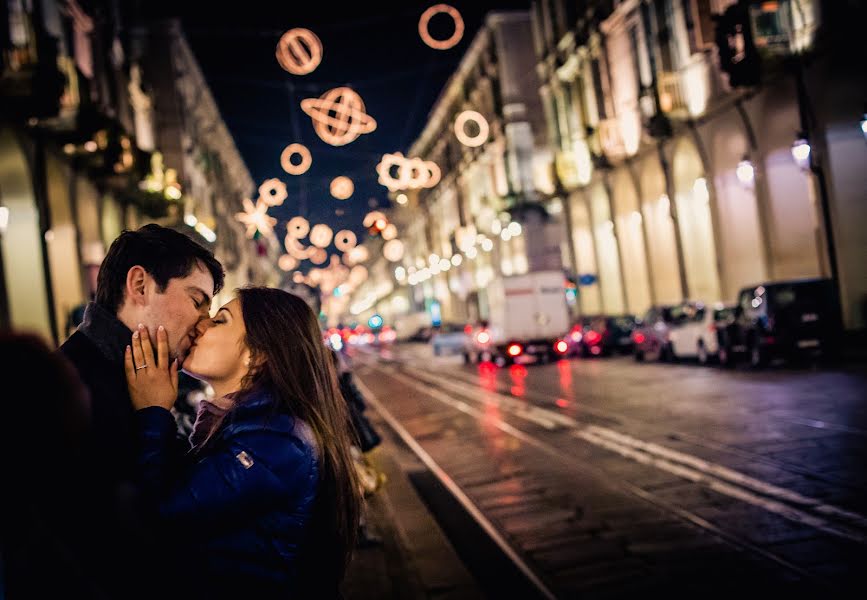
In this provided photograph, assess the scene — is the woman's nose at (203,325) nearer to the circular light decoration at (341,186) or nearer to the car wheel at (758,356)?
the car wheel at (758,356)

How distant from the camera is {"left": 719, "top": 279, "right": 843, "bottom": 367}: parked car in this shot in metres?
22.3

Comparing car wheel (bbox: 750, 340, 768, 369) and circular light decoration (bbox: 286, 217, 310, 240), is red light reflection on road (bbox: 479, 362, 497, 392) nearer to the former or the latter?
car wheel (bbox: 750, 340, 768, 369)

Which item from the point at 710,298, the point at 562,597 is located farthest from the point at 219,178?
the point at 562,597

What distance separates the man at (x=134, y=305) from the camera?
2.33m

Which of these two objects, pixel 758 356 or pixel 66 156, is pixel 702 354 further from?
pixel 66 156

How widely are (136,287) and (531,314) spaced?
32.5 m

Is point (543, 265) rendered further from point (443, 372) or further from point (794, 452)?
point (794, 452)

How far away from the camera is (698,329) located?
26.2 metres

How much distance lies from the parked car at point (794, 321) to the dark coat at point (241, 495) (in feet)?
71.1

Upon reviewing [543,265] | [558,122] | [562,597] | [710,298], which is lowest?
[562,597]

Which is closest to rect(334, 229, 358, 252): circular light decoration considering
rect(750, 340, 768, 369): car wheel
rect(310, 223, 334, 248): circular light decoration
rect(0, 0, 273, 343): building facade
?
rect(0, 0, 273, 343): building facade

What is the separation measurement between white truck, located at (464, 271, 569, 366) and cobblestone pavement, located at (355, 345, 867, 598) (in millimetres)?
13995

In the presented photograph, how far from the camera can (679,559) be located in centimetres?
683

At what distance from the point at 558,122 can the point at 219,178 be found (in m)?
26.3
